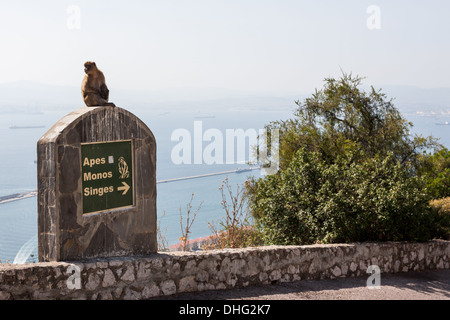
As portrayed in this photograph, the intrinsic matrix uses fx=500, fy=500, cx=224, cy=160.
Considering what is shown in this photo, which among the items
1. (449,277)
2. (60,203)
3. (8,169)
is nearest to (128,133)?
(60,203)

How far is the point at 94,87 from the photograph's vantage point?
684cm

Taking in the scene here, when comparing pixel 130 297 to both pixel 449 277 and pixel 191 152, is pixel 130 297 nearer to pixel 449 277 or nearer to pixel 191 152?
pixel 449 277

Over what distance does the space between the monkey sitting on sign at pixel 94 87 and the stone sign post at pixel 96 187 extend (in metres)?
0.25

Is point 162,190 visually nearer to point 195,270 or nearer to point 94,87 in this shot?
point 195,270

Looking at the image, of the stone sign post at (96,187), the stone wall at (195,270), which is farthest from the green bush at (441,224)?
the stone sign post at (96,187)

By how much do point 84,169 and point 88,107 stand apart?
2.85 feet

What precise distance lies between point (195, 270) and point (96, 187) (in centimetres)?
183

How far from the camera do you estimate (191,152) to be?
430ft

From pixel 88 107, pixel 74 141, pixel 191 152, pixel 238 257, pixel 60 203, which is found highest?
pixel 88 107

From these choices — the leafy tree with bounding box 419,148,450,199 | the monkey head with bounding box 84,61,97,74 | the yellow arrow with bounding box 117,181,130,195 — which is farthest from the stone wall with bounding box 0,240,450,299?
the leafy tree with bounding box 419,148,450,199

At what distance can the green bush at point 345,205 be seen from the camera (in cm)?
953

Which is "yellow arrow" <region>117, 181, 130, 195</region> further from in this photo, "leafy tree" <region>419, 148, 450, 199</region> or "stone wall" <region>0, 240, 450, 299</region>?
"leafy tree" <region>419, 148, 450, 199</region>

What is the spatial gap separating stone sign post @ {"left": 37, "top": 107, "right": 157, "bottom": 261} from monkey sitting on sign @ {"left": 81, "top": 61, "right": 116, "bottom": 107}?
0.25 meters
